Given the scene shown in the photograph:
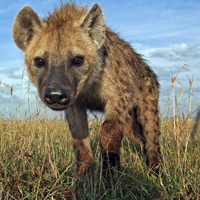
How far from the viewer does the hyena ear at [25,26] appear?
3.33 m

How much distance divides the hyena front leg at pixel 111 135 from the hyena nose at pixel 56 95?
0.74 m

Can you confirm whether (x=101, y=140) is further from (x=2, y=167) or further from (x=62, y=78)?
(x=2, y=167)

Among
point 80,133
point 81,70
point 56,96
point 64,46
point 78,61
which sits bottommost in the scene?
point 80,133

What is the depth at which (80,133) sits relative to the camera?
3680 millimetres

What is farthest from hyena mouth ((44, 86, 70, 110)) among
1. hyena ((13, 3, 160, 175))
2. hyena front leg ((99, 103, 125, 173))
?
hyena front leg ((99, 103, 125, 173))

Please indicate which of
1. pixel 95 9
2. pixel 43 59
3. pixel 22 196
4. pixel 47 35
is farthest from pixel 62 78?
pixel 22 196

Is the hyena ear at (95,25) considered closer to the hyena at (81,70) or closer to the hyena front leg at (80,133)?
the hyena at (81,70)

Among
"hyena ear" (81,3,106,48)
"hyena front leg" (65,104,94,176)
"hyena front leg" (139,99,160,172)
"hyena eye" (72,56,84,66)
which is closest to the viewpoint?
"hyena eye" (72,56,84,66)

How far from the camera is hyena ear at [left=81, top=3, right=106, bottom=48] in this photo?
3.24 meters

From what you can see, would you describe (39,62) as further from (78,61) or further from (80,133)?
(80,133)

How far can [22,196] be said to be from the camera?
7.77 feet

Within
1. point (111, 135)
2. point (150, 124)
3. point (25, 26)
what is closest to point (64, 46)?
point (25, 26)

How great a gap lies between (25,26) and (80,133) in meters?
1.53

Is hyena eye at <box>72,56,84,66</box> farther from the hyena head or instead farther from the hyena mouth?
the hyena mouth
